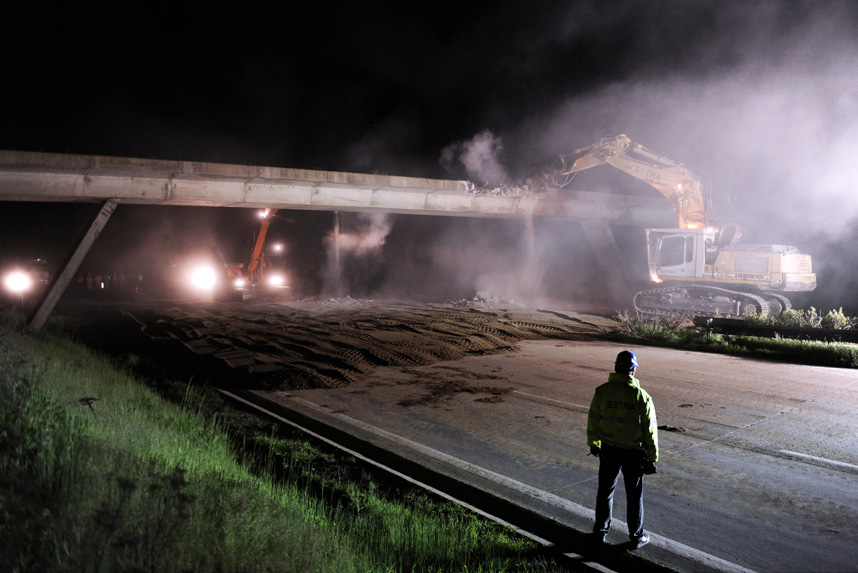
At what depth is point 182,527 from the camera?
3.25 metres

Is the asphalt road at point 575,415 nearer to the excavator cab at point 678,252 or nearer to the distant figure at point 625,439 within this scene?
the distant figure at point 625,439

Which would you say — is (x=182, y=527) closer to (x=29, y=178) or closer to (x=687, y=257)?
(x=29, y=178)

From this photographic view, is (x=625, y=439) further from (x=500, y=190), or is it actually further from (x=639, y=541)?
(x=500, y=190)

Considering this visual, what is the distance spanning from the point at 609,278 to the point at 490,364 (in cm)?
2069

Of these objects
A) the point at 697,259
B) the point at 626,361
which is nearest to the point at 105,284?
the point at 697,259

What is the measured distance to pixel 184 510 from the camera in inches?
132

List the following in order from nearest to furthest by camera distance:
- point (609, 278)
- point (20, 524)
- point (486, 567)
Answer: point (20, 524), point (486, 567), point (609, 278)

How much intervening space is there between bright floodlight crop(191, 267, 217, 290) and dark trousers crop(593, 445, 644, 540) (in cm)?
2904

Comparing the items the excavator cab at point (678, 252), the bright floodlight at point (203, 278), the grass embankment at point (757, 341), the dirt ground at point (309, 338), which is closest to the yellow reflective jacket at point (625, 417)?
the dirt ground at point (309, 338)

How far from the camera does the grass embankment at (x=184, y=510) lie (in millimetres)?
2887

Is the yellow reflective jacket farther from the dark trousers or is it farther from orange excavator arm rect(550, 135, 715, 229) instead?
orange excavator arm rect(550, 135, 715, 229)

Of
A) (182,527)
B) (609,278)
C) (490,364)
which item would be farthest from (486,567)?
(609,278)

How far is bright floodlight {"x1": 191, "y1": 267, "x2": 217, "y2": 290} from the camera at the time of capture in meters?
30.8

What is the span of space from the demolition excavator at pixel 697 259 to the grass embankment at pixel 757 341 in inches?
48.3
